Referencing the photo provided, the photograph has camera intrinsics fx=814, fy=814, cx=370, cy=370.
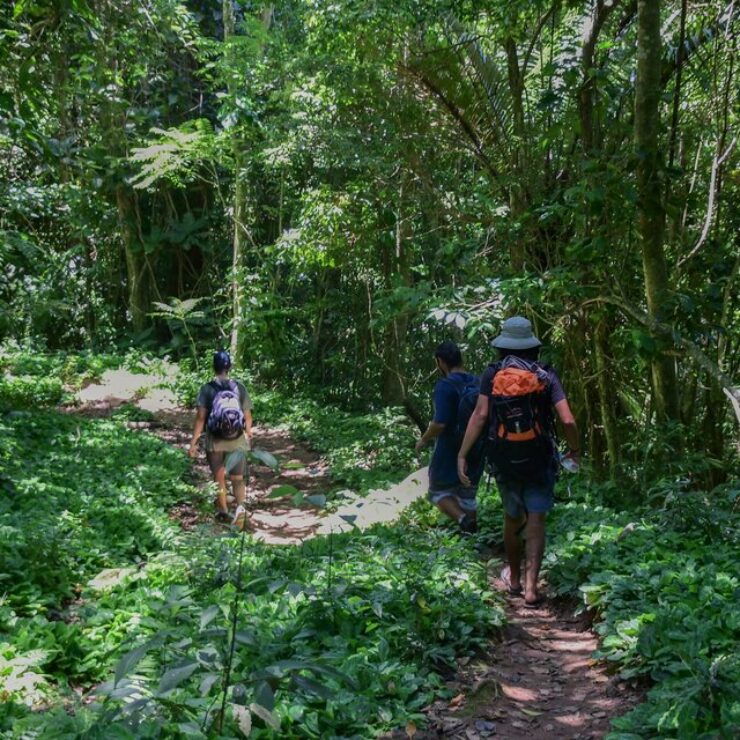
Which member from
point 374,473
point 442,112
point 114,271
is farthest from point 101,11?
point 114,271

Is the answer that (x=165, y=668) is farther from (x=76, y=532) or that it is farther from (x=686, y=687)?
(x=76, y=532)

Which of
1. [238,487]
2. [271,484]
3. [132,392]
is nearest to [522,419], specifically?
[238,487]

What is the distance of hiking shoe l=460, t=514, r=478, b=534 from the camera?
6.60m

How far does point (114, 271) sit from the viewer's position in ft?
70.0

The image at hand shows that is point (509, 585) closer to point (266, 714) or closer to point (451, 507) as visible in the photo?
point (451, 507)

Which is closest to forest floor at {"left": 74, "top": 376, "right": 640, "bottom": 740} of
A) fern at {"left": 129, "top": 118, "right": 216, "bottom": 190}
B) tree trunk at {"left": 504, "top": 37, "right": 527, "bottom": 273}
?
tree trunk at {"left": 504, "top": 37, "right": 527, "bottom": 273}

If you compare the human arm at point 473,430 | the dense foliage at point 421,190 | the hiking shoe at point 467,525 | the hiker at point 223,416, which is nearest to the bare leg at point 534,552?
the human arm at point 473,430

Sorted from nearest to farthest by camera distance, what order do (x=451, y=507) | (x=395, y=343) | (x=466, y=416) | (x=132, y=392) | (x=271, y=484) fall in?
(x=466, y=416)
(x=451, y=507)
(x=271, y=484)
(x=395, y=343)
(x=132, y=392)

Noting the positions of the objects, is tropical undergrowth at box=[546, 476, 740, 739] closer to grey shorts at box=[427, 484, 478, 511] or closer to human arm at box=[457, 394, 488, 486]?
grey shorts at box=[427, 484, 478, 511]

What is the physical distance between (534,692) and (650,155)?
4.12 meters

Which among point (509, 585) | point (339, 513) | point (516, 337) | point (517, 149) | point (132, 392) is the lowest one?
point (339, 513)

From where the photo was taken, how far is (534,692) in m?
4.21

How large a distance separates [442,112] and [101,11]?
5018mm

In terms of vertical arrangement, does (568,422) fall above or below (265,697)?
above
